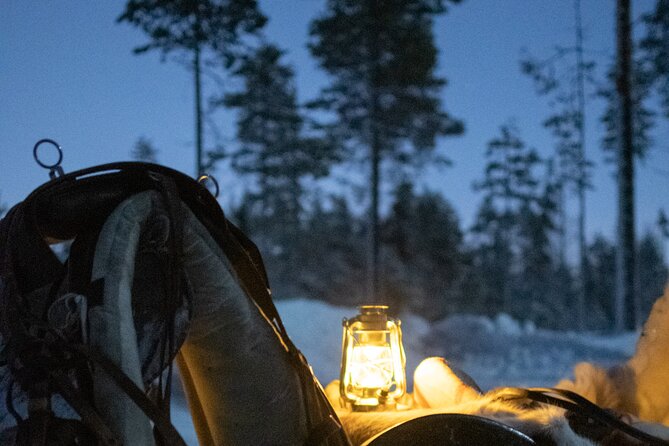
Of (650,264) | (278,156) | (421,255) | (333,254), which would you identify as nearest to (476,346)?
(421,255)

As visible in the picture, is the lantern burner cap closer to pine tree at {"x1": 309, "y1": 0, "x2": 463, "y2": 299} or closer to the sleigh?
the sleigh

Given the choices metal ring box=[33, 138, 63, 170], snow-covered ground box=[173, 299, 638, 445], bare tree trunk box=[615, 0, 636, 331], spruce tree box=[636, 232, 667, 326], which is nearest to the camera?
metal ring box=[33, 138, 63, 170]

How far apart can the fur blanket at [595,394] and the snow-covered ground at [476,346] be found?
827 centimetres

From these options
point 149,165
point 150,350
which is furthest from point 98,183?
point 150,350

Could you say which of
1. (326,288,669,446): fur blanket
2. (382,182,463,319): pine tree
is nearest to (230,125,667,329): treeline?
(382,182,463,319): pine tree

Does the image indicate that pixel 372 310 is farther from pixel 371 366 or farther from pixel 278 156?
pixel 278 156

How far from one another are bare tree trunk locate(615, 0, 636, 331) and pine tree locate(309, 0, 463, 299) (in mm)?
6534

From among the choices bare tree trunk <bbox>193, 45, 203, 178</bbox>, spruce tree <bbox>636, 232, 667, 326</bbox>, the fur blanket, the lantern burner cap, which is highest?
bare tree trunk <bbox>193, 45, 203, 178</bbox>

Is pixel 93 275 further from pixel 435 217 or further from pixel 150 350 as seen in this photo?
pixel 435 217

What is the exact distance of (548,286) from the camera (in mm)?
40406

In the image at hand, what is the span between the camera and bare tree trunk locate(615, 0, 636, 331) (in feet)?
43.8

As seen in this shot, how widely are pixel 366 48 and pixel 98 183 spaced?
18.6 metres

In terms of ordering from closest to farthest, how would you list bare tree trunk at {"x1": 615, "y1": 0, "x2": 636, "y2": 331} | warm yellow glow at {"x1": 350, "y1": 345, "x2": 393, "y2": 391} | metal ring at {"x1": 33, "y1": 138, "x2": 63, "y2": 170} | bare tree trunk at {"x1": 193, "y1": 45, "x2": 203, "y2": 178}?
metal ring at {"x1": 33, "y1": 138, "x2": 63, "y2": 170}, warm yellow glow at {"x1": 350, "y1": 345, "x2": 393, "y2": 391}, bare tree trunk at {"x1": 615, "y1": 0, "x2": 636, "y2": 331}, bare tree trunk at {"x1": 193, "y1": 45, "x2": 203, "y2": 178}

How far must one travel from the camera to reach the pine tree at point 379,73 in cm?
1903
